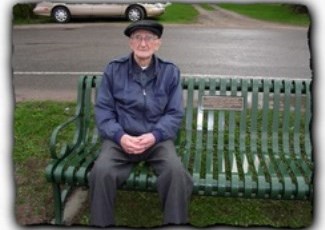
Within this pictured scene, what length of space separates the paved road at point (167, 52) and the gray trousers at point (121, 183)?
12.4ft

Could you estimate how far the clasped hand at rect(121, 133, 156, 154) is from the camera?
324 centimetres

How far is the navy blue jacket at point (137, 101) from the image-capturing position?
335 centimetres

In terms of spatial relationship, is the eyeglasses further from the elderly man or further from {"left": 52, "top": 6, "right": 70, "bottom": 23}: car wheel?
{"left": 52, "top": 6, "right": 70, "bottom": 23}: car wheel

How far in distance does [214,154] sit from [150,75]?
2.96ft

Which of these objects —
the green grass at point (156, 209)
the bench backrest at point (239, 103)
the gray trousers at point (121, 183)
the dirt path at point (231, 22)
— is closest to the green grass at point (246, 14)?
the dirt path at point (231, 22)

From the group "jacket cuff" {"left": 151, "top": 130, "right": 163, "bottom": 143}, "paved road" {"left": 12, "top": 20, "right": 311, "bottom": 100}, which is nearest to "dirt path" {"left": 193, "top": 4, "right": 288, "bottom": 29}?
"paved road" {"left": 12, "top": 20, "right": 311, "bottom": 100}

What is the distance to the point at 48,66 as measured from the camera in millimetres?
9078

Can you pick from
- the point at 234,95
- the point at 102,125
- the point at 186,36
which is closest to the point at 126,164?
the point at 102,125

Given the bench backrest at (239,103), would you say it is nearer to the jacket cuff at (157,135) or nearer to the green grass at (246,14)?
the jacket cuff at (157,135)

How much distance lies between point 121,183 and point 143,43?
94 centimetres

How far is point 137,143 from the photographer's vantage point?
3.26 metres

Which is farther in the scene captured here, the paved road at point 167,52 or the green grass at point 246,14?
the green grass at point 246,14

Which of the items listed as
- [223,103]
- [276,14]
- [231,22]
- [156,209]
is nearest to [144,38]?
[223,103]

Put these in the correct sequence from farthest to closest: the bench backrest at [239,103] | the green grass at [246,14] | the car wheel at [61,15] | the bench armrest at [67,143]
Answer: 1. the green grass at [246,14]
2. the car wheel at [61,15]
3. the bench backrest at [239,103]
4. the bench armrest at [67,143]
